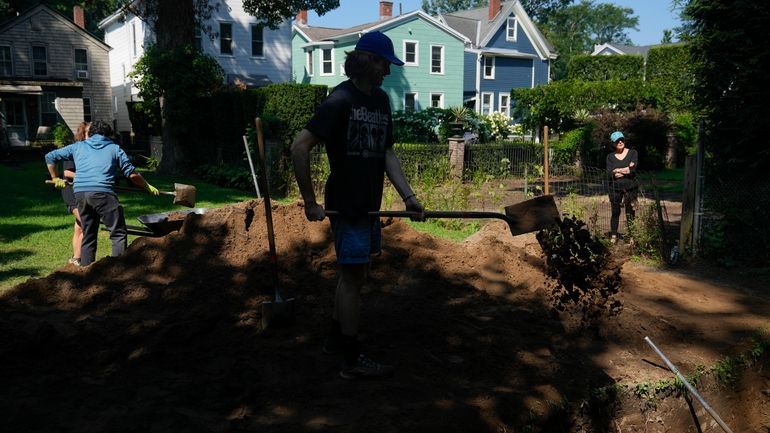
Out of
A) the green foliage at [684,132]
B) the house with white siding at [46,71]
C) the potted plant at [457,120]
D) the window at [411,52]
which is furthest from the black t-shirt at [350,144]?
the window at [411,52]

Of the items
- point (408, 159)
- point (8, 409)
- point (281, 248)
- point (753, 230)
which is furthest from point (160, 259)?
point (408, 159)

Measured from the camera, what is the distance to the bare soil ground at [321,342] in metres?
3.80

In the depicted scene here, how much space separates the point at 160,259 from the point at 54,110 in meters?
32.4

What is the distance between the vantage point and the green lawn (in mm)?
7824

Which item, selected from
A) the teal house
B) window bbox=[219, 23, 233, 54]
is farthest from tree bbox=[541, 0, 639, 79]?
window bbox=[219, 23, 233, 54]

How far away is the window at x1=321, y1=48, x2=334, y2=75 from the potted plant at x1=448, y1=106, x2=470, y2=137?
13886 mm

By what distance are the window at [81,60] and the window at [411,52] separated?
17.9 metres

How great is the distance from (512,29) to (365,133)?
42.1m

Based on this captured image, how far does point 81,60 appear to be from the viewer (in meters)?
36.6

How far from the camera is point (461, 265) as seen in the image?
6.95m

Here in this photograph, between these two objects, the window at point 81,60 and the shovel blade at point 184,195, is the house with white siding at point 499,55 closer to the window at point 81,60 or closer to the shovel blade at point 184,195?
the window at point 81,60

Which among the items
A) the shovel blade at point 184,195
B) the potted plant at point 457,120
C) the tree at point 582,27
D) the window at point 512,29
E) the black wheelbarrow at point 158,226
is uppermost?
the tree at point 582,27

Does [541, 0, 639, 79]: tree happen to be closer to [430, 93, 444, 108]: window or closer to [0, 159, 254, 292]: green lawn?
[430, 93, 444, 108]: window

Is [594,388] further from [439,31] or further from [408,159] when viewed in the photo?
[439,31]
